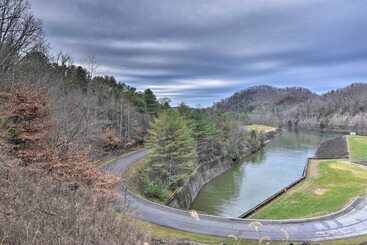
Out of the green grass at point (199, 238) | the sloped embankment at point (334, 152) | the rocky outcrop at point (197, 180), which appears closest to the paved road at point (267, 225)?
the green grass at point (199, 238)

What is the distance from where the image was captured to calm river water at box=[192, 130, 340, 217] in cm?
3497

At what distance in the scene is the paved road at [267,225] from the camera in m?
19.8

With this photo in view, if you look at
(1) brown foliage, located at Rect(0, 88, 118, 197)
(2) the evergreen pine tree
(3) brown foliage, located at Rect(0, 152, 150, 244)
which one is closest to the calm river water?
(2) the evergreen pine tree

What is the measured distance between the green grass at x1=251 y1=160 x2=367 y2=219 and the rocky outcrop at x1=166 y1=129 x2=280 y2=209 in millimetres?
8296

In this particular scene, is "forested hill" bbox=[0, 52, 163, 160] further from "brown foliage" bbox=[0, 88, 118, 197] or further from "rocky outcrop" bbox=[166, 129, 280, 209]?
"rocky outcrop" bbox=[166, 129, 280, 209]

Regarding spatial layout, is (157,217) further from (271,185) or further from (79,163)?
(271,185)

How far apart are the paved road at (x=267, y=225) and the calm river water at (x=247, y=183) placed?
9.94m

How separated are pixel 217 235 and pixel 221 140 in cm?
3907

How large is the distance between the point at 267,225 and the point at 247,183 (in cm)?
2427

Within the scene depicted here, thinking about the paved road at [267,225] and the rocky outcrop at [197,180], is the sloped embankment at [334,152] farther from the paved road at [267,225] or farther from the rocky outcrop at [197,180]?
the paved road at [267,225]

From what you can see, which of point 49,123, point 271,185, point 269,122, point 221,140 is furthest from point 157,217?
point 269,122

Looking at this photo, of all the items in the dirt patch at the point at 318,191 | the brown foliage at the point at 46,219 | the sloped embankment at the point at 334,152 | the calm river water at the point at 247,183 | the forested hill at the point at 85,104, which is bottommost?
the calm river water at the point at 247,183

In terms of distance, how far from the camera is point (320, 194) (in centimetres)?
3350

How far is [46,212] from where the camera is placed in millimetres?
8719
